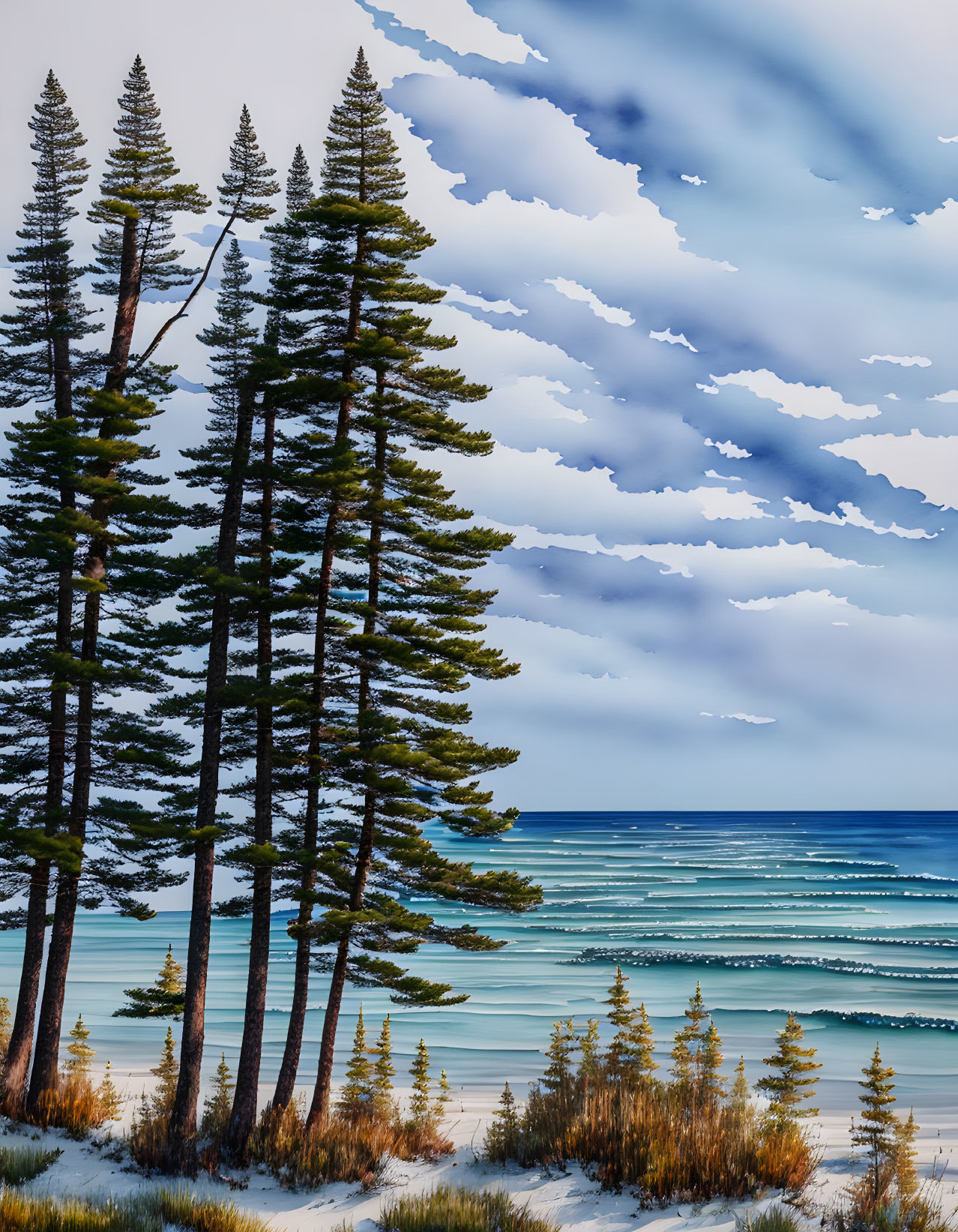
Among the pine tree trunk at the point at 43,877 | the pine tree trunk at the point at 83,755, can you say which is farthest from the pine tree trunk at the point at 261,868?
the pine tree trunk at the point at 43,877

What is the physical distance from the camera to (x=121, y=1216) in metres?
10.3

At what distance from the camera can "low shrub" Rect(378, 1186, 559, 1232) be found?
10.3 m

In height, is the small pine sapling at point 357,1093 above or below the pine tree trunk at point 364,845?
below

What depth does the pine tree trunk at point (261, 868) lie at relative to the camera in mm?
14422

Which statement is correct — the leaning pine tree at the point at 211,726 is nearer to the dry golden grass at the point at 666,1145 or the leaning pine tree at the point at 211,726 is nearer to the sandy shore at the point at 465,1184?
the sandy shore at the point at 465,1184

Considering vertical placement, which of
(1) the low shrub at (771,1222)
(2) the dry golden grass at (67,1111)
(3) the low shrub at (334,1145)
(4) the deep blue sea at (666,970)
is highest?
(1) the low shrub at (771,1222)

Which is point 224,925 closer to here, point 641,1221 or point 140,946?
point 140,946

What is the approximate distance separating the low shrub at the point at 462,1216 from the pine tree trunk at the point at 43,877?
7863 millimetres

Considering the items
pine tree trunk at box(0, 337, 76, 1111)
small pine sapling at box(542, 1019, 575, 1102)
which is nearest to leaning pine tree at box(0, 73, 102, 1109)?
pine tree trunk at box(0, 337, 76, 1111)

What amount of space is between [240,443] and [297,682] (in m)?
4.00

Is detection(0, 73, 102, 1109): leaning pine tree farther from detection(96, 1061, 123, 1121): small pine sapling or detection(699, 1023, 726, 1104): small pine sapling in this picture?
detection(699, 1023, 726, 1104): small pine sapling

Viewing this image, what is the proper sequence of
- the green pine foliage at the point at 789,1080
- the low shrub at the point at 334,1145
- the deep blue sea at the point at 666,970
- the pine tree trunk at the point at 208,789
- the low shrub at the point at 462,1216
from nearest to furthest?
the low shrub at the point at 462,1216 → the green pine foliage at the point at 789,1080 → the low shrub at the point at 334,1145 → the pine tree trunk at the point at 208,789 → the deep blue sea at the point at 666,970

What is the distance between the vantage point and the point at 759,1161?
36.7ft

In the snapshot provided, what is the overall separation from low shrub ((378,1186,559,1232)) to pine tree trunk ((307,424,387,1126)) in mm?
3189
